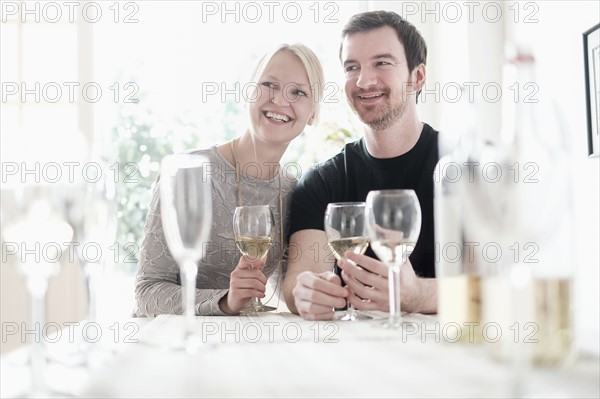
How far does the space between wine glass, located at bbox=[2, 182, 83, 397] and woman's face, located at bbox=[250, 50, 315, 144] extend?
145 centimetres

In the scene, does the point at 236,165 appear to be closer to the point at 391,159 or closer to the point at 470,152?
the point at 391,159

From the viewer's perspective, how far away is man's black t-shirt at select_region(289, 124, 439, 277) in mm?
2107

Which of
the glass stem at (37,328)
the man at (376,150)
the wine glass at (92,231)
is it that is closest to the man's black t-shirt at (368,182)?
the man at (376,150)

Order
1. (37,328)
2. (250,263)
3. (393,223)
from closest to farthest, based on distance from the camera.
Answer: (37,328) < (393,223) < (250,263)

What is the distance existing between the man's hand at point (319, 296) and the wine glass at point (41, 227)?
655 millimetres

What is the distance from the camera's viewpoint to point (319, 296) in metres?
1.42

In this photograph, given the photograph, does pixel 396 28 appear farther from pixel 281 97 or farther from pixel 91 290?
pixel 91 290

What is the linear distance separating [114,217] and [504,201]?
52cm

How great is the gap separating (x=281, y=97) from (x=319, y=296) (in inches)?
39.6

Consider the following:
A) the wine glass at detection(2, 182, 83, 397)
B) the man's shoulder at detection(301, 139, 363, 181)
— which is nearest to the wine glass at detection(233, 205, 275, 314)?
the wine glass at detection(2, 182, 83, 397)

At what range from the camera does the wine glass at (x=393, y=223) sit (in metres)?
1.13

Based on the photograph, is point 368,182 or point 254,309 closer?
point 254,309

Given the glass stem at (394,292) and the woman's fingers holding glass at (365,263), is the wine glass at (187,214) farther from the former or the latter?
the woman's fingers holding glass at (365,263)

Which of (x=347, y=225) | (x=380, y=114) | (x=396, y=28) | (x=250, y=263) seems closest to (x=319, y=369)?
(x=347, y=225)
